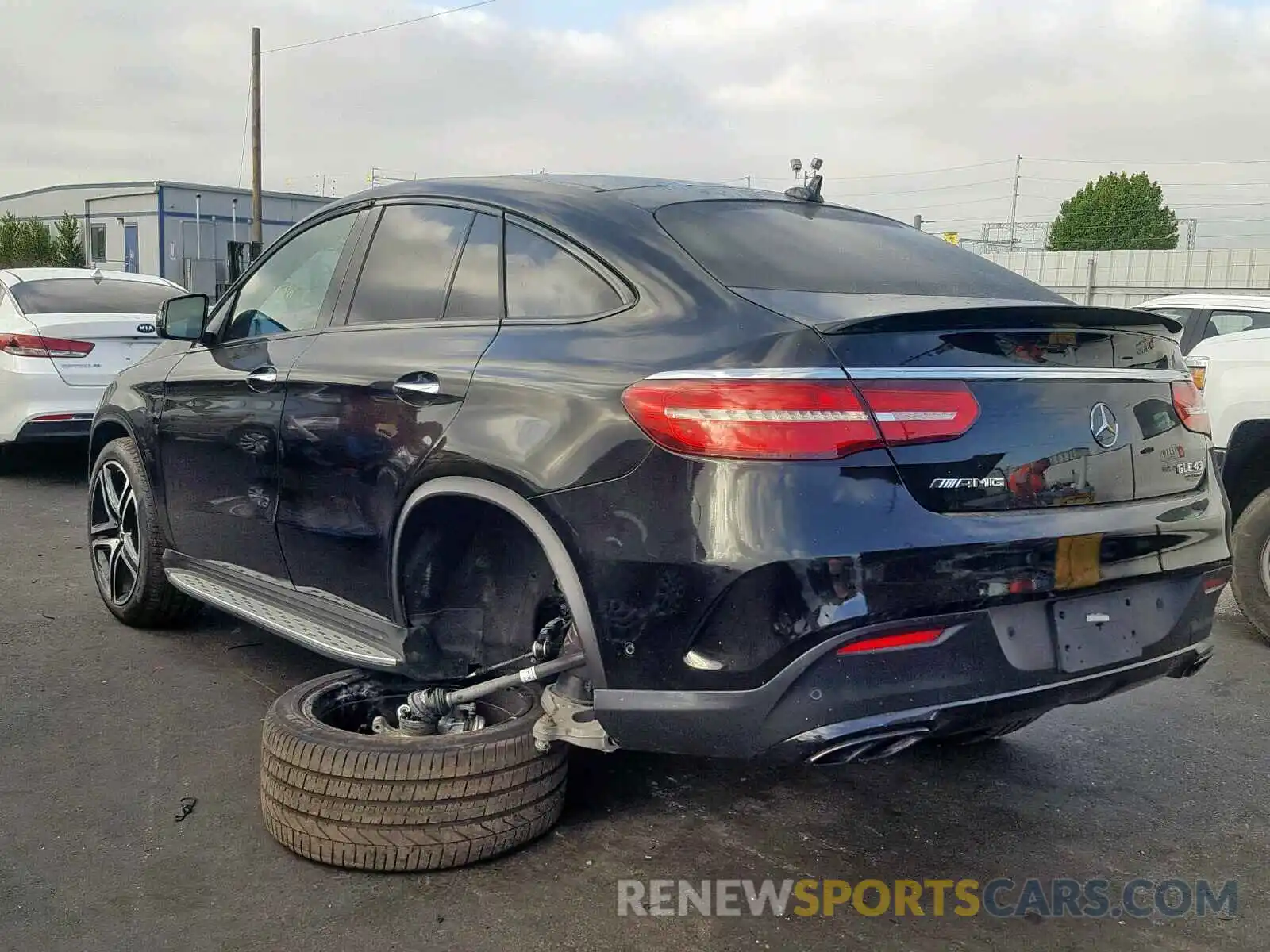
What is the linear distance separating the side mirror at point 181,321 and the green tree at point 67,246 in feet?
130

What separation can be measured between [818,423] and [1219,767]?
2.31m

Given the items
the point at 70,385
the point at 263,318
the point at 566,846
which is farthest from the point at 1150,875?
the point at 70,385

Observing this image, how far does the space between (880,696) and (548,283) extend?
1.39 metres

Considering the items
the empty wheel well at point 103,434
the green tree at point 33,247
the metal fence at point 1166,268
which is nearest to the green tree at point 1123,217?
the metal fence at point 1166,268

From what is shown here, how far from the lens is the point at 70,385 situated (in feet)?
27.7

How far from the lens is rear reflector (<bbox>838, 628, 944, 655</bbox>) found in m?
2.47

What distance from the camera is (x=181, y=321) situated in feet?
15.2

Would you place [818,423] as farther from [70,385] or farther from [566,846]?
[70,385]

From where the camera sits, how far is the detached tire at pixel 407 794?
2.97m

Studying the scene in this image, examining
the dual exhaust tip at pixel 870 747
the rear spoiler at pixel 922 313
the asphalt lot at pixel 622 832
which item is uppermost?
the rear spoiler at pixel 922 313

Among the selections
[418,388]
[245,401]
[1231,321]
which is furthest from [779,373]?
[1231,321]

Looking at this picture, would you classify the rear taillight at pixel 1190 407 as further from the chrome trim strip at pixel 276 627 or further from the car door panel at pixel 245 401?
the car door panel at pixel 245 401

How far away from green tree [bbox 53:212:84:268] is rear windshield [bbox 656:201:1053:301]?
41825mm

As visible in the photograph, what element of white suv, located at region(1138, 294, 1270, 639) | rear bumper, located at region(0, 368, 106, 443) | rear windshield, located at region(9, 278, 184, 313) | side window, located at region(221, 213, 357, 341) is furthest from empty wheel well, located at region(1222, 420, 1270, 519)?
rear bumper, located at region(0, 368, 106, 443)
